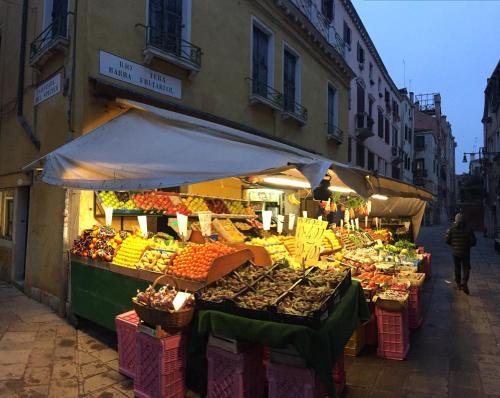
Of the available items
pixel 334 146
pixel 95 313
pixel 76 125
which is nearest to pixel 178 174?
pixel 95 313

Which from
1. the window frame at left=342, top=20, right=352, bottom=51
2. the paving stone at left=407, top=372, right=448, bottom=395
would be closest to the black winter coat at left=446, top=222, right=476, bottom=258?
the paving stone at left=407, top=372, right=448, bottom=395

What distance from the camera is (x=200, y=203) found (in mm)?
7453

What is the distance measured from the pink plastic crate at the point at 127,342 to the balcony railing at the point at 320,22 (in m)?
11.3

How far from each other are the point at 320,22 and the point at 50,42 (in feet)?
35.7

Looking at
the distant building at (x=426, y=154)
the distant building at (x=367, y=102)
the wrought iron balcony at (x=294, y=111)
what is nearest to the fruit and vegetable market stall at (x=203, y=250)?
the wrought iron balcony at (x=294, y=111)

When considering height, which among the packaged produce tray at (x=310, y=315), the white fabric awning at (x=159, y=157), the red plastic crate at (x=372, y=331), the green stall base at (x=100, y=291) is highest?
the white fabric awning at (x=159, y=157)

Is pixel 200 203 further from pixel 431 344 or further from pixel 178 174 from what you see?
pixel 431 344

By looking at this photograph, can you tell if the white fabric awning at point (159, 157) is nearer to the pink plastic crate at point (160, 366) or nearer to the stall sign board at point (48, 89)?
the pink plastic crate at point (160, 366)

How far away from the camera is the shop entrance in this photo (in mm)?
8383

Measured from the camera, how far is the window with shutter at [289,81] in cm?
1165

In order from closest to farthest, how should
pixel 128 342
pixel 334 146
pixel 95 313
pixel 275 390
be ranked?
pixel 275 390 → pixel 128 342 → pixel 95 313 → pixel 334 146

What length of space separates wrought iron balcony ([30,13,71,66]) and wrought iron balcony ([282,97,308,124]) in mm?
6131

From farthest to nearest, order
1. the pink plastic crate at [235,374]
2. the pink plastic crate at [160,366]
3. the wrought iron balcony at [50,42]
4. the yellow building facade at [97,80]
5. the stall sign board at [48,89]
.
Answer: the stall sign board at [48,89]
the wrought iron balcony at [50,42]
the yellow building facade at [97,80]
the pink plastic crate at [160,366]
the pink plastic crate at [235,374]

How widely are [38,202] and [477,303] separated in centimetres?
917
